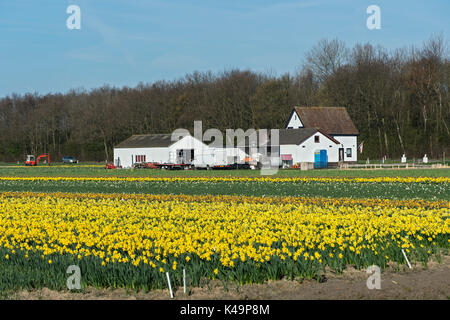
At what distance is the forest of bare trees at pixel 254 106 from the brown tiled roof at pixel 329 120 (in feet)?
12.1

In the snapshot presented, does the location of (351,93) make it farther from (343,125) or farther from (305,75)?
(305,75)

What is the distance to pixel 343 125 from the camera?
242 feet

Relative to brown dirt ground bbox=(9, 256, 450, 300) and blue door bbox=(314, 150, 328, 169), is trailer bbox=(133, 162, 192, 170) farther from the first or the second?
brown dirt ground bbox=(9, 256, 450, 300)

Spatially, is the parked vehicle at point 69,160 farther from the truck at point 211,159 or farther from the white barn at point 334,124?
the truck at point 211,159

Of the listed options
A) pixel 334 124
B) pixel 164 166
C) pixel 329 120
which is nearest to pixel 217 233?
pixel 164 166

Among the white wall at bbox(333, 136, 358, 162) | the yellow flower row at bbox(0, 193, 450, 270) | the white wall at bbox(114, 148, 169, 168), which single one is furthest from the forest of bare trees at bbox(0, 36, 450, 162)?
the yellow flower row at bbox(0, 193, 450, 270)

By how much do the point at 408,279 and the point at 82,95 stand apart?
110826 mm

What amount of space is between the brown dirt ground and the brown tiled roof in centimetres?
6319

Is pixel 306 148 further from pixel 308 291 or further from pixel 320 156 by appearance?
pixel 308 291

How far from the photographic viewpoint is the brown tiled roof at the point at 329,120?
7300cm

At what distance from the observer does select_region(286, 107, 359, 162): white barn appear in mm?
72750

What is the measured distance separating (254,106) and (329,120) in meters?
15.2

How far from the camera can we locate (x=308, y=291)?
9.38 metres

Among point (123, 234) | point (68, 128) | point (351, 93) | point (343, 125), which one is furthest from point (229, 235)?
point (68, 128)
